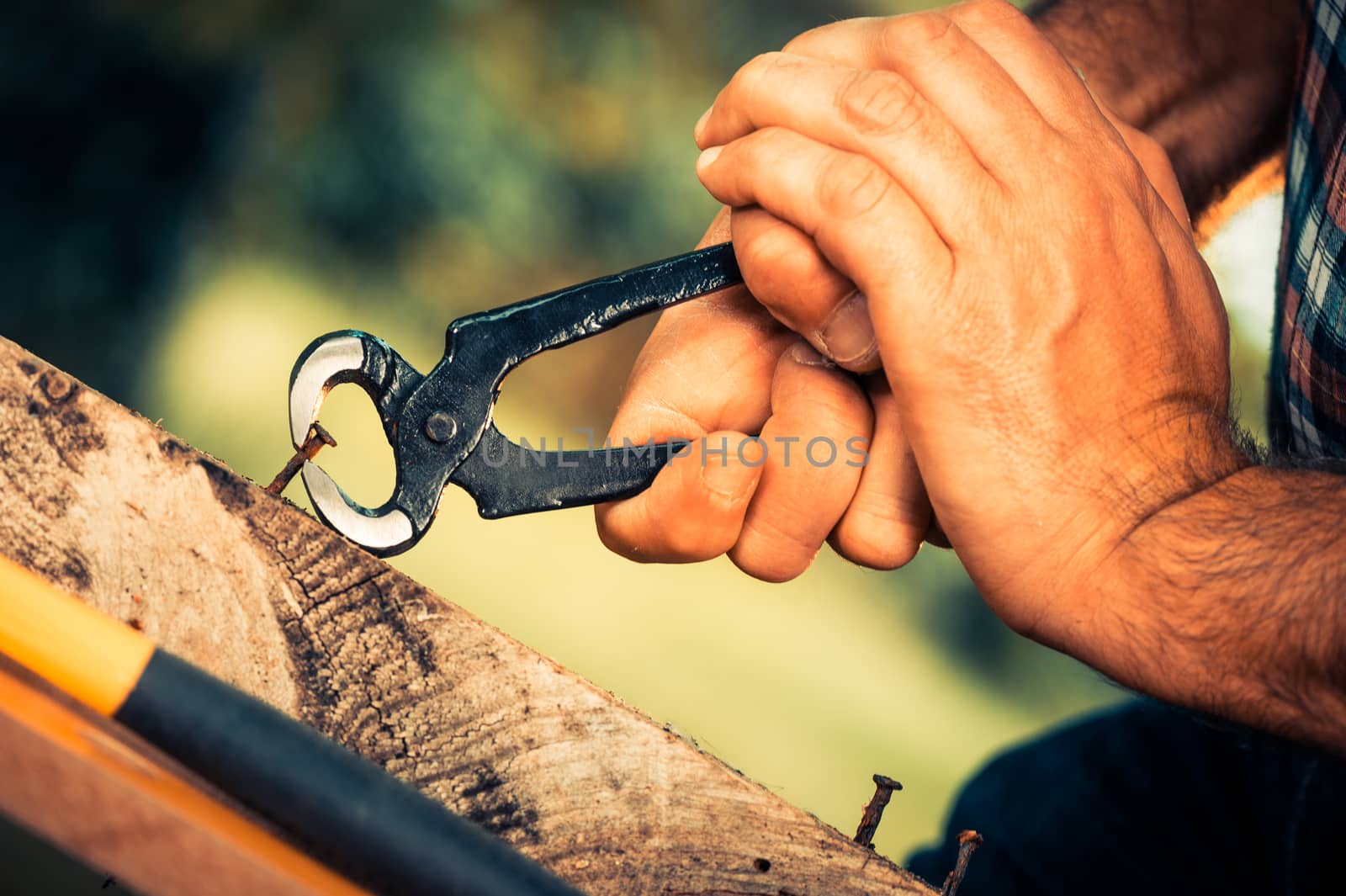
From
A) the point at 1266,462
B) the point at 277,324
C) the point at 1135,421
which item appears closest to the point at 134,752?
the point at 1135,421

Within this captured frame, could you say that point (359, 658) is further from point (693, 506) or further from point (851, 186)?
point (851, 186)

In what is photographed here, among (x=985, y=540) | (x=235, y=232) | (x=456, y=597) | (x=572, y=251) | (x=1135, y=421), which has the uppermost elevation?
(x=572, y=251)

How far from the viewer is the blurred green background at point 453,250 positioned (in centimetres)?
177

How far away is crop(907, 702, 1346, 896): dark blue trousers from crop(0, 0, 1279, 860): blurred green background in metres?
Result: 0.64

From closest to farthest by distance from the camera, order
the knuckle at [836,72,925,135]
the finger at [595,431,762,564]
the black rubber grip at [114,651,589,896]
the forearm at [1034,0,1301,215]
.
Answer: the black rubber grip at [114,651,589,896] → the knuckle at [836,72,925,135] → the finger at [595,431,762,564] → the forearm at [1034,0,1301,215]

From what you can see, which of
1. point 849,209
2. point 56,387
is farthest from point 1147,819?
point 56,387

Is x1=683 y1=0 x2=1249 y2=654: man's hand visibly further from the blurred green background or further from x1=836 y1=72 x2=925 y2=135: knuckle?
the blurred green background

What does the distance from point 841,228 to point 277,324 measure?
4.60ft

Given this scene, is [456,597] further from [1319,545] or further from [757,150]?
[1319,545]

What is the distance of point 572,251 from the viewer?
6.13 feet

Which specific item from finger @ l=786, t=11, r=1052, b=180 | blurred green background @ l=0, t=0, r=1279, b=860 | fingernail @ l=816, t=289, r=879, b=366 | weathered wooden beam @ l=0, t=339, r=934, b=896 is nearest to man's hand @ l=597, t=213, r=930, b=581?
fingernail @ l=816, t=289, r=879, b=366

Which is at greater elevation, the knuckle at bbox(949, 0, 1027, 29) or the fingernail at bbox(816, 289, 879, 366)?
the knuckle at bbox(949, 0, 1027, 29)

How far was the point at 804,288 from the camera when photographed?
0.73m

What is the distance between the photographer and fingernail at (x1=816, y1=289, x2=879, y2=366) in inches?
29.1
